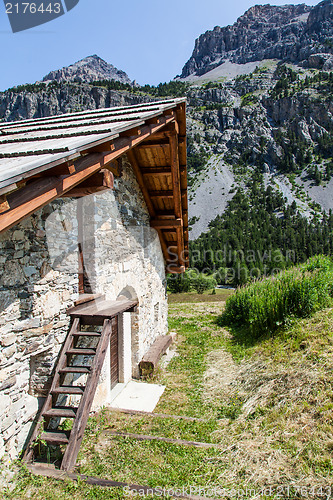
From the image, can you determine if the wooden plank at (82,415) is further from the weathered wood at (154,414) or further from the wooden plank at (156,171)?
the wooden plank at (156,171)

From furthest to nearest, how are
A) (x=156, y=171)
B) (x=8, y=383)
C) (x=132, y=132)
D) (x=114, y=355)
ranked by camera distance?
(x=156, y=171), (x=114, y=355), (x=132, y=132), (x=8, y=383)

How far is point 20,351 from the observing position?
11.5 ft

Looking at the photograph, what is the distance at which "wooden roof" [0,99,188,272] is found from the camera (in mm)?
2282

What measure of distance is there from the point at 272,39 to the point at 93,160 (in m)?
186

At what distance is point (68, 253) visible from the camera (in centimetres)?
434

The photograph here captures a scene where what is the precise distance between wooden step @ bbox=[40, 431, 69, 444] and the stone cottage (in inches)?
8.9

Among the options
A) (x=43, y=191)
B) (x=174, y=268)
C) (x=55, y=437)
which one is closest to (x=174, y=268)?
(x=174, y=268)

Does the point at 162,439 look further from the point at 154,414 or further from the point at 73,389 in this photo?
the point at 73,389

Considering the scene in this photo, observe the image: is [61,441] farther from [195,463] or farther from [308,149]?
[308,149]

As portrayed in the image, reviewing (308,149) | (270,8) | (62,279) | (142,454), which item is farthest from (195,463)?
(270,8)

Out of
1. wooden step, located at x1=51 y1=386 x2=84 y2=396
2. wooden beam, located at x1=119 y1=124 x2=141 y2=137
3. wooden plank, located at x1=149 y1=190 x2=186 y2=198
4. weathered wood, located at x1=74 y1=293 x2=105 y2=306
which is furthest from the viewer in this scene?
wooden plank, located at x1=149 y1=190 x2=186 y2=198

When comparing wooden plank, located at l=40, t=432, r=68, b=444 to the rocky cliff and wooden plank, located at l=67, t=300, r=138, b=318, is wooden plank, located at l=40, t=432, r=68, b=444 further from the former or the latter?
the rocky cliff

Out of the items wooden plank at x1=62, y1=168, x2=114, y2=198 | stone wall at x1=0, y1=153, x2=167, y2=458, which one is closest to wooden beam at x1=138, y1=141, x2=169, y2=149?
stone wall at x1=0, y1=153, x2=167, y2=458

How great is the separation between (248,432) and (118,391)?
118 inches
